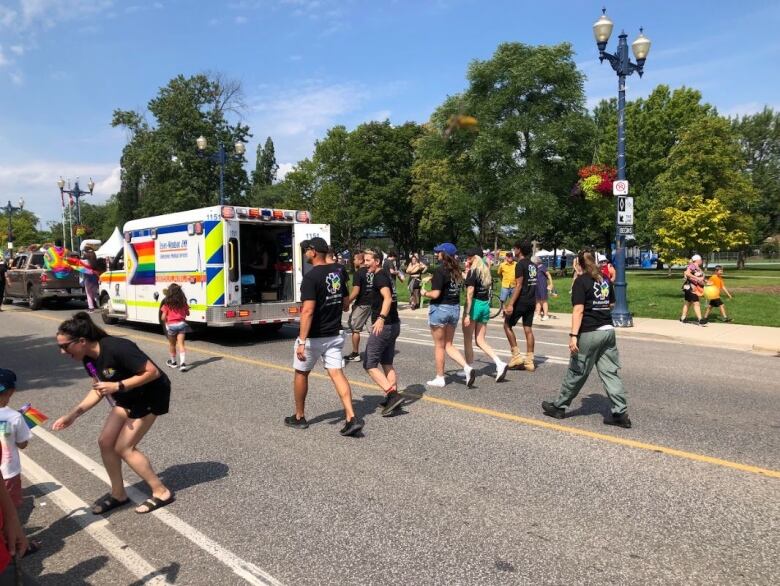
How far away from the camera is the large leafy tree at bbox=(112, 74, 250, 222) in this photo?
153 ft

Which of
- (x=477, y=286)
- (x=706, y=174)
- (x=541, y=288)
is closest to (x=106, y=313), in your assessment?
(x=477, y=286)

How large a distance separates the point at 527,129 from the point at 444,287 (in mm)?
29380

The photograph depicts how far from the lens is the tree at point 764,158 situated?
57188mm

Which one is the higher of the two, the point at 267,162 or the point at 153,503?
the point at 267,162

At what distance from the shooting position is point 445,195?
40.9 metres

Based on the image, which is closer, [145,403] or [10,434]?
[10,434]

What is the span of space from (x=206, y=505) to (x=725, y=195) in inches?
1458

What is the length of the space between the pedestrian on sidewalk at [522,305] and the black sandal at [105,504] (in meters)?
5.77

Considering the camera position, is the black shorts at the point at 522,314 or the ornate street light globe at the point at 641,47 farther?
the ornate street light globe at the point at 641,47

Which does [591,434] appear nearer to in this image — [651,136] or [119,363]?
[119,363]

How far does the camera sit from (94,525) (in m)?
3.87

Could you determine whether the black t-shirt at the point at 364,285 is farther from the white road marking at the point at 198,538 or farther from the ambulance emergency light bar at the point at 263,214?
the white road marking at the point at 198,538

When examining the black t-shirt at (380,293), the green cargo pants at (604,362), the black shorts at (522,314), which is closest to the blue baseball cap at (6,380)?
the black t-shirt at (380,293)

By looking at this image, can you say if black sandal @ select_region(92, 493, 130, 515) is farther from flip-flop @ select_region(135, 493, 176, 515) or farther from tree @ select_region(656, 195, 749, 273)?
tree @ select_region(656, 195, 749, 273)
